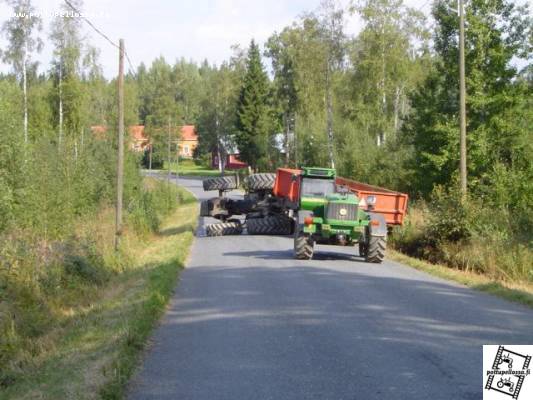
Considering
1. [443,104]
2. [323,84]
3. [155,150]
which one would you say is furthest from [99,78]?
[443,104]

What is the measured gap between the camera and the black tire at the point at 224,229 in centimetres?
3027

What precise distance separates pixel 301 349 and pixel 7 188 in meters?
16.3

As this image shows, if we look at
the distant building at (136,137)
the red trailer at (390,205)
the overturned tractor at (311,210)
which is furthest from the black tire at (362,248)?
the distant building at (136,137)

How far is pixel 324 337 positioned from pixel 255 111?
199 feet

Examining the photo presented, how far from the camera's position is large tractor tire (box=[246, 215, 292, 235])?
2994 centimetres

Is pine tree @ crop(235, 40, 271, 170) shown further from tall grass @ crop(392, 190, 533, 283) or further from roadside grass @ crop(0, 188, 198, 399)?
roadside grass @ crop(0, 188, 198, 399)

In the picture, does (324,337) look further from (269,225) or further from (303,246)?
(269,225)

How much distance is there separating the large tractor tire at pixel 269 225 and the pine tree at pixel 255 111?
131 feet

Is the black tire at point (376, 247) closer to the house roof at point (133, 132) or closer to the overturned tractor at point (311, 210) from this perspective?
the overturned tractor at point (311, 210)

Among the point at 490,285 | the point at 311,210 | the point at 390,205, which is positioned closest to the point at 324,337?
the point at 490,285

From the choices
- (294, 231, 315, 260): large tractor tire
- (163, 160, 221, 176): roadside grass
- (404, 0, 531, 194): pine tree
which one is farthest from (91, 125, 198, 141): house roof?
(294, 231, 315, 260): large tractor tire

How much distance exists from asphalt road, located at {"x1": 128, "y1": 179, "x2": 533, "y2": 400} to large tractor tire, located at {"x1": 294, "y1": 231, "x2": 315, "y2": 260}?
3249 millimetres

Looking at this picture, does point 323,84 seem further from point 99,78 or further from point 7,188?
point 7,188

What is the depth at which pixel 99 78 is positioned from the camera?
57.8 m
